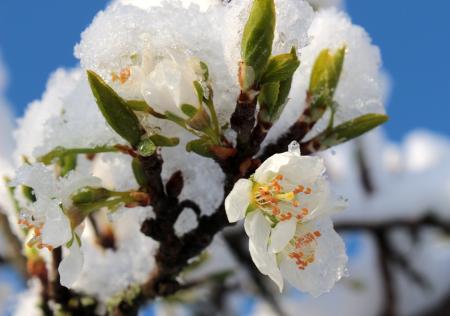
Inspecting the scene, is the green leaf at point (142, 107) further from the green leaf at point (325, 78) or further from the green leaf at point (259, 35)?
the green leaf at point (325, 78)

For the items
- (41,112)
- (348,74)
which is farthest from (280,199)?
(41,112)

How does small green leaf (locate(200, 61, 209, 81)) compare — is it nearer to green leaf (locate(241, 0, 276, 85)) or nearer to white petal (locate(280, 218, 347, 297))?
green leaf (locate(241, 0, 276, 85))

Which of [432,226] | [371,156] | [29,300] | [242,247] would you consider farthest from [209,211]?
[371,156]

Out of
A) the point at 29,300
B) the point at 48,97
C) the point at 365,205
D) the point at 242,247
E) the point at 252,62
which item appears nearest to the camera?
the point at 252,62

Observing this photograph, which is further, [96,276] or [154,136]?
[96,276]

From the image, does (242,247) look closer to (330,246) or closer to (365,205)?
(365,205)

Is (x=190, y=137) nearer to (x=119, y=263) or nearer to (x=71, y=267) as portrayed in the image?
(x=71, y=267)

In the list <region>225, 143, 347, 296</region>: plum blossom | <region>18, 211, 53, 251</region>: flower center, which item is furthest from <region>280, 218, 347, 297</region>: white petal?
<region>18, 211, 53, 251</region>: flower center
